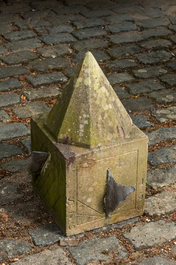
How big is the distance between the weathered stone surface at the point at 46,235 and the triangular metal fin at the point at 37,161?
491 mm

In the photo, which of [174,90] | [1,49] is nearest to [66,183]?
[174,90]

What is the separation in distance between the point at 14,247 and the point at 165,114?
2.79 meters

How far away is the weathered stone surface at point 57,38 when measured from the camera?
6.87 metres

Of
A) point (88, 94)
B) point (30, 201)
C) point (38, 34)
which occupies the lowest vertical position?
point (30, 201)

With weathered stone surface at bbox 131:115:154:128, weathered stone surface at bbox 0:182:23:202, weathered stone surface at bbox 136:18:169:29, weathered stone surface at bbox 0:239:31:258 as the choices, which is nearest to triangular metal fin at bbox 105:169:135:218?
weathered stone surface at bbox 0:239:31:258

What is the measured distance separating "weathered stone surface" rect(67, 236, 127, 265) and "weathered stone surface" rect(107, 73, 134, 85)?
2935 millimetres

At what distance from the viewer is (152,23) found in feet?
24.9

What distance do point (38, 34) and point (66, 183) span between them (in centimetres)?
435

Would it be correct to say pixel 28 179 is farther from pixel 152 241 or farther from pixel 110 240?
pixel 152 241

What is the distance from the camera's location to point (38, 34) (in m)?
7.09

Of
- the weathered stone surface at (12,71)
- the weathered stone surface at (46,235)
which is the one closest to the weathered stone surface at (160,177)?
the weathered stone surface at (46,235)

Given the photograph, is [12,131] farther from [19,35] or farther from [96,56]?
[19,35]

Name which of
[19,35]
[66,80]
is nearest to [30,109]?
[66,80]

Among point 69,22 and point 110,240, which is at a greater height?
point 69,22
